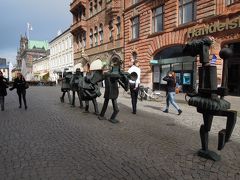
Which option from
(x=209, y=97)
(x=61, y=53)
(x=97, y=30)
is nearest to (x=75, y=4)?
(x=97, y=30)

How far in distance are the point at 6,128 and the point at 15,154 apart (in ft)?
9.31

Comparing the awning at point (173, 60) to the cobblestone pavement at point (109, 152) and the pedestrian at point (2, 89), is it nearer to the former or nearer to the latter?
the cobblestone pavement at point (109, 152)

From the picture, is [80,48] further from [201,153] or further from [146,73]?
[201,153]

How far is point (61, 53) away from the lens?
186ft

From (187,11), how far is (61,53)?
4035cm

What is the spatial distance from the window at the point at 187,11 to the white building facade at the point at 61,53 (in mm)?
29961

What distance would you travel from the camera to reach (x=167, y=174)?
4.16m

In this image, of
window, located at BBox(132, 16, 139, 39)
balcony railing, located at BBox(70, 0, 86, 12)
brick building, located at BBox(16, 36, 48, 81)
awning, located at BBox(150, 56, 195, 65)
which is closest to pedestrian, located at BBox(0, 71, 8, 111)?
awning, located at BBox(150, 56, 195, 65)

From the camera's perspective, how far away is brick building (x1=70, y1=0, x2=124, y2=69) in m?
30.2

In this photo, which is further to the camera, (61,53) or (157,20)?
(61,53)

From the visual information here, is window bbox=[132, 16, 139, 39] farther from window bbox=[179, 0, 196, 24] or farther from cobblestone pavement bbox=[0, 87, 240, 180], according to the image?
cobblestone pavement bbox=[0, 87, 240, 180]

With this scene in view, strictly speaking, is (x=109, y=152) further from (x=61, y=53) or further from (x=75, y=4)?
(x=61, y=53)

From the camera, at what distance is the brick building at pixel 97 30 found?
30.2 metres

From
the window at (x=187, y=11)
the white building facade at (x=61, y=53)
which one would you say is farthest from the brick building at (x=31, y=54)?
the window at (x=187, y=11)
